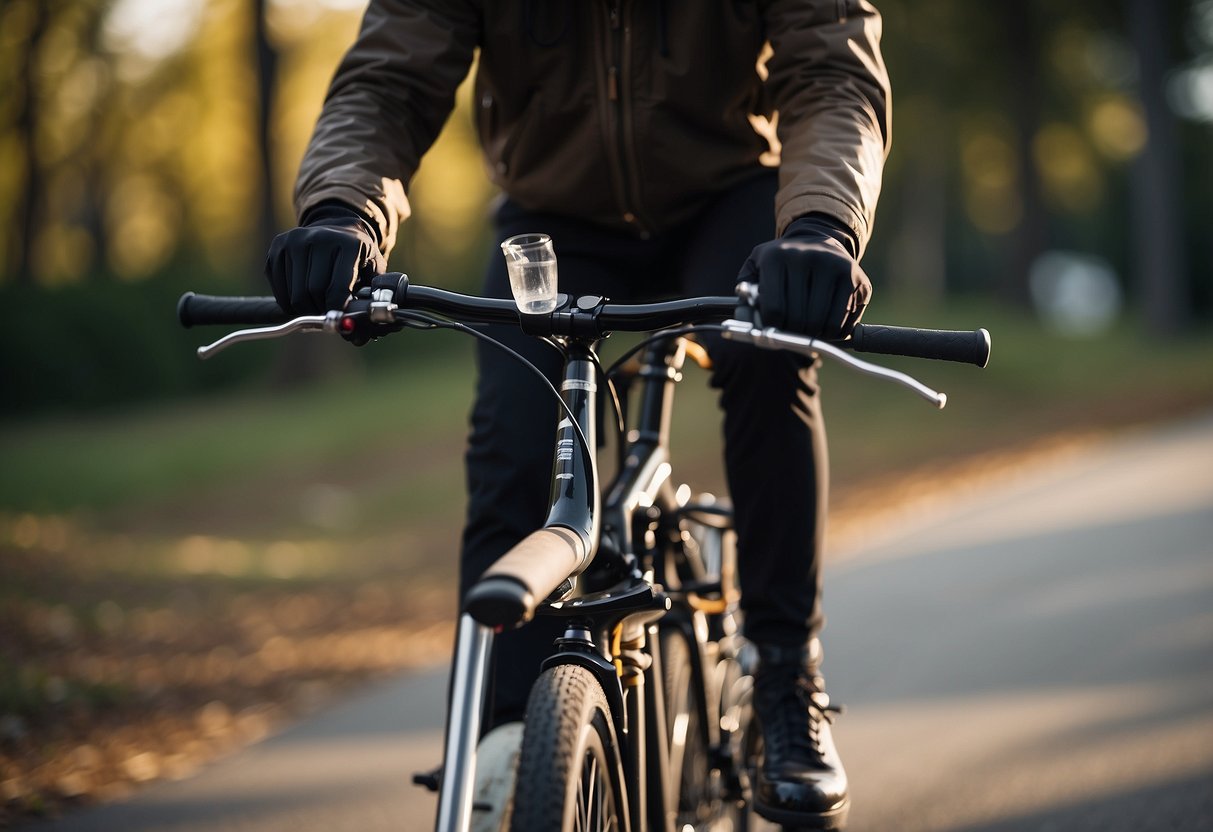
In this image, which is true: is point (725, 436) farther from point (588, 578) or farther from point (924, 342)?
point (924, 342)

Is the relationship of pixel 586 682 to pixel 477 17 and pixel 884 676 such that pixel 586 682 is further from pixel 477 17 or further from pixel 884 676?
pixel 884 676

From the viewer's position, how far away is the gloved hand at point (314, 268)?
177cm

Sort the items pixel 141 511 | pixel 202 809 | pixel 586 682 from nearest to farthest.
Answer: pixel 586 682, pixel 202 809, pixel 141 511

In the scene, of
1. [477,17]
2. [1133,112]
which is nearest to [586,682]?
[477,17]

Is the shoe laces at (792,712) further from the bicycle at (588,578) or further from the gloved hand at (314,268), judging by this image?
the gloved hand at (314,268)

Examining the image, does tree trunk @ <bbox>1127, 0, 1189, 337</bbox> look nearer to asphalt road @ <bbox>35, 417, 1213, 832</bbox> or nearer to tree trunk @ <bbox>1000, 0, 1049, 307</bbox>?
tree trunk @ <bbox>1000, 0, 1049, 307</bbox>

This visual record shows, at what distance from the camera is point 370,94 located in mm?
2293

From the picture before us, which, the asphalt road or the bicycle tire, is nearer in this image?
the bicycle tire

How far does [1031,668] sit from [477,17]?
3.43 metres

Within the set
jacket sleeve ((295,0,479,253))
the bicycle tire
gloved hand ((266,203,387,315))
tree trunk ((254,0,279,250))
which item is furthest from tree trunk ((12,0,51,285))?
the bicycle tire

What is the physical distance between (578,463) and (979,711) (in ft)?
9.64

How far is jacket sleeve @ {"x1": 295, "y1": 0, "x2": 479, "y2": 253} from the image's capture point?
2.19 m

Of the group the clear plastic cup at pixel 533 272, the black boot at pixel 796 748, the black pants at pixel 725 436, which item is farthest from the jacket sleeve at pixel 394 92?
the black boot at pixel 796 748

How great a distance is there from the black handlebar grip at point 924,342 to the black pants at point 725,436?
0.62 m
